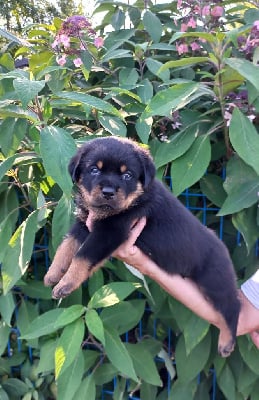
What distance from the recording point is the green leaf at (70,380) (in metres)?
2.33

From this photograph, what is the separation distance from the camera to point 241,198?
7.34 ft

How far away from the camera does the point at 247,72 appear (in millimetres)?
2016

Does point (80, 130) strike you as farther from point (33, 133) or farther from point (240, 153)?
point (240, 153)

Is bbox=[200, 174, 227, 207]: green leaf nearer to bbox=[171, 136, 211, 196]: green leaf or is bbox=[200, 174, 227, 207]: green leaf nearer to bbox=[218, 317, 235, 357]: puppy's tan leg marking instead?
bbox=[171, 136, 211, 196]: green leaf

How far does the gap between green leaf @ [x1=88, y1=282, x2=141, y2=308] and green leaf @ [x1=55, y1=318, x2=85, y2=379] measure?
137 millimetres

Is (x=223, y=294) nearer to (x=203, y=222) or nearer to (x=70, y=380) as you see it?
(x=203, y=222)

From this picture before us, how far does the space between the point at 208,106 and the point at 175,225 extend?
84 cm

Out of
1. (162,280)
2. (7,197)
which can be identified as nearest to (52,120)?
(7,197)

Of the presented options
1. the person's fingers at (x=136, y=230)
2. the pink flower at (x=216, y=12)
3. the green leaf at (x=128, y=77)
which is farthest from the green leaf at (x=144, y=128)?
the pink flower at (x=216, y=12)

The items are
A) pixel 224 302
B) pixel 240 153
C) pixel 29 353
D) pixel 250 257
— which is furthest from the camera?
pixel 29 353

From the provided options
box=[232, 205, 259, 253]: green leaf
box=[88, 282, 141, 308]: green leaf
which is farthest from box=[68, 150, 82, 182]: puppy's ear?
box=[232, 205, 259, 253]: green leaf

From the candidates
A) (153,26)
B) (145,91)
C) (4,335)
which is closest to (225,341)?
(4,335)

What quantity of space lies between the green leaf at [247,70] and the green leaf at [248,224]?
0.63m

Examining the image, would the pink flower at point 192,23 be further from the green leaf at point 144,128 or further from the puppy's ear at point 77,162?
the puppy's ear at point 77,162
